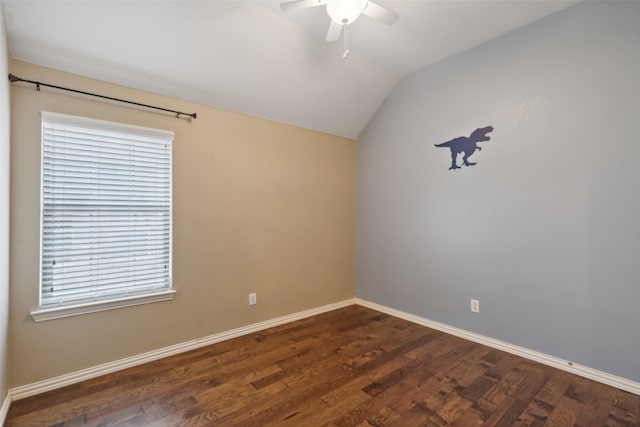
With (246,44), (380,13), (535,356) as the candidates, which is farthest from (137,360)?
(535,356)

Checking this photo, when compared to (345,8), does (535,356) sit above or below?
below

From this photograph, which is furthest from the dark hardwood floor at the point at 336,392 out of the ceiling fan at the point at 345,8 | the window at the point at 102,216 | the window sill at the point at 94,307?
the ceiling fan at the point at 345,8

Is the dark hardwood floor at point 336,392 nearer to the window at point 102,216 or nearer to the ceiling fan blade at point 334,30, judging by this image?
the window at point 102,216

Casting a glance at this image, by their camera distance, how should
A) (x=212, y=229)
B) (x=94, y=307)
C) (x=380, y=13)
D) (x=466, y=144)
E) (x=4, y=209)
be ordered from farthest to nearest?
(x=466, y=144) < (x=212, y=229) < (x=94, y=307) < (x=380, y=13) < (x=4, y=209)

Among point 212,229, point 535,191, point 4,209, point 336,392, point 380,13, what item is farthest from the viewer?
point 212,229

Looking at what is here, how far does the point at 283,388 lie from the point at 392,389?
2.45 ft

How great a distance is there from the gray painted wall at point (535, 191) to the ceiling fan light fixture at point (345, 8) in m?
1.62

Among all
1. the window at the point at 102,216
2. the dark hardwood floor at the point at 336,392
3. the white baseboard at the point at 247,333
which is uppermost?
the window at the point at 102,216

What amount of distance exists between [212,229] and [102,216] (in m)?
0.85

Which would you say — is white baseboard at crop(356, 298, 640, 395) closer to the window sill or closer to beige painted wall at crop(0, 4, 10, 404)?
the window sill

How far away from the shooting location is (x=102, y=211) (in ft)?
7.64

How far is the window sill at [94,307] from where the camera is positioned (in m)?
2.08

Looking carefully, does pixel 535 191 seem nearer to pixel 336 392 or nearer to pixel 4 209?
pixel 336 392

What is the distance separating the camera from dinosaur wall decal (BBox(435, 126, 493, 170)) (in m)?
2.86
